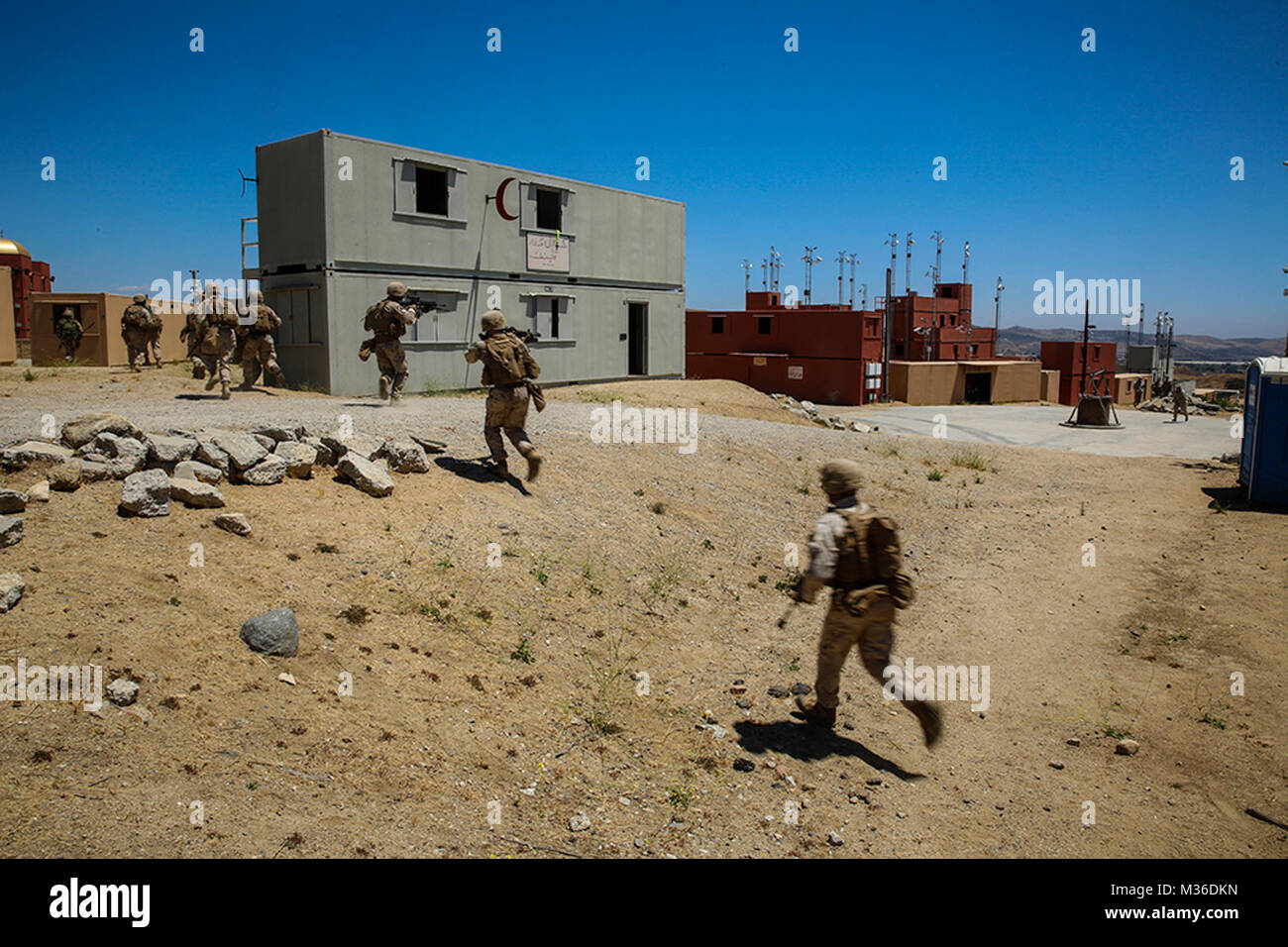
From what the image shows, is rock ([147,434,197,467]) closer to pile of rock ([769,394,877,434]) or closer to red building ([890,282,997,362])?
pile of rock ([769,394,877,434])

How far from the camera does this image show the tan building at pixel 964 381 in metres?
41.5

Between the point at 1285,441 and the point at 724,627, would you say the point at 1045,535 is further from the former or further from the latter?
the point at 724,627

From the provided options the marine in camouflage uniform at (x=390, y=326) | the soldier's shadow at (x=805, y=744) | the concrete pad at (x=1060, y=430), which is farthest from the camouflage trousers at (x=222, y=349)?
the concrete pad at (x=1060, y=430)

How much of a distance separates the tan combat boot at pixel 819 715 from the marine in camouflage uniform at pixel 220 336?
11464 millimetres

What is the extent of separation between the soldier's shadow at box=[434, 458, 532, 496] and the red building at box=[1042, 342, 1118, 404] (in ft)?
151

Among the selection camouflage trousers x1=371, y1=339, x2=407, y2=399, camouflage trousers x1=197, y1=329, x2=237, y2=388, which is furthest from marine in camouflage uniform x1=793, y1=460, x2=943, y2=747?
camouflage trousers x1=197, y1=329, x2=237, y2=388

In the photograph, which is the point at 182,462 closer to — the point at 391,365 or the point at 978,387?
the point at 391,365

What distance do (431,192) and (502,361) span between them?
1255 cm

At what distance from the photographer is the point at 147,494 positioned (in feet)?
21.9

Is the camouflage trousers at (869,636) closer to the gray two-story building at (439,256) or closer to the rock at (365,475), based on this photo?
Result: the rock at (365,475)

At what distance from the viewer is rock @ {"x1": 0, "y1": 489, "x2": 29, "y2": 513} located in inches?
243

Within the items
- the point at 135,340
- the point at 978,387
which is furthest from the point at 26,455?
the point at 978,387

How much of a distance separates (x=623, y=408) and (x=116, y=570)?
12.1 m

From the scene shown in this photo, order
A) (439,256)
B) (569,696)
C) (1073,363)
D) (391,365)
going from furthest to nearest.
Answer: (1073,363) → (439,256) → (391,365) → (569,696)
